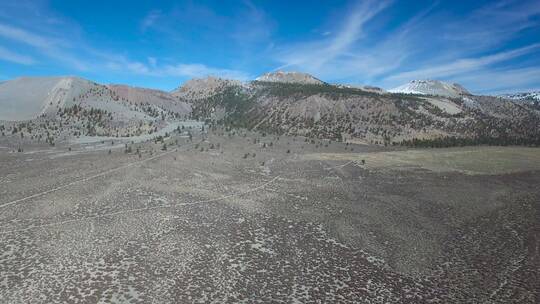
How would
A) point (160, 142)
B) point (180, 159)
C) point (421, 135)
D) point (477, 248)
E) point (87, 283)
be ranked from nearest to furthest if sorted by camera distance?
point (87, 283) < point (477, 248) < point (180, 159) < point (160, 142) < point (421, 135)

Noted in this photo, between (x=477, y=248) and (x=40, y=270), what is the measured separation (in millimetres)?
21185

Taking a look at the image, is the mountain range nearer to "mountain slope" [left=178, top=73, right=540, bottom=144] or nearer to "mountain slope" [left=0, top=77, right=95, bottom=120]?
"mountain slope" [left=0, top=77, right=95, bottom=120]

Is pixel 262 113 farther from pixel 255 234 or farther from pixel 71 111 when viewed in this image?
pixel 255 234

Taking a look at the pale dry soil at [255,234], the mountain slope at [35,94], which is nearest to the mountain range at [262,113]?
the mountain slope at [35,94]

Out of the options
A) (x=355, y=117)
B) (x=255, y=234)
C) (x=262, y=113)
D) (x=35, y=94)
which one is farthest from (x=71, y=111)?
(x=355, y=117)

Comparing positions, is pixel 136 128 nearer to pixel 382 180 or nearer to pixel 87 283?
pixel 382 180

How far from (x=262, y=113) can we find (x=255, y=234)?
94309 mm

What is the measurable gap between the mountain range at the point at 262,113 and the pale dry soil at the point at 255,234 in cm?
3104

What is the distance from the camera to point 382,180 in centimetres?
4009

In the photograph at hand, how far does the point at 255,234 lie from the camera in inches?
912

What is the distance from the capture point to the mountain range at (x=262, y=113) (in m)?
72.4

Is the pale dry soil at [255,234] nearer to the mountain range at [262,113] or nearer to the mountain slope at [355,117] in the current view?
the mountain range at [262,113]

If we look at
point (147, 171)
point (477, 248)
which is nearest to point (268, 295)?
point (477, 248)

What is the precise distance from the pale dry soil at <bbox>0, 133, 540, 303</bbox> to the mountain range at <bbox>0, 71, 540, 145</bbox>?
31.0 meters
